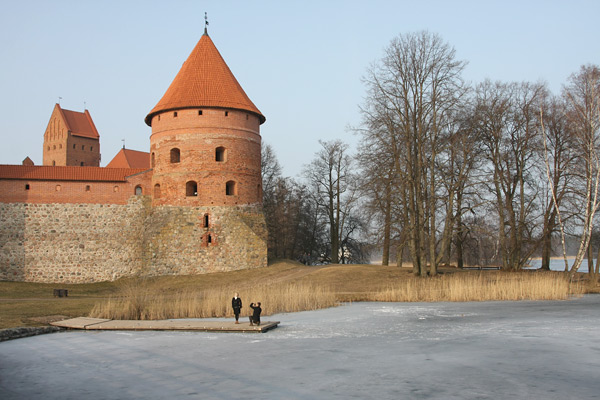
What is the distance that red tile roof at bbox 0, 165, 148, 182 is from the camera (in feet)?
91.1

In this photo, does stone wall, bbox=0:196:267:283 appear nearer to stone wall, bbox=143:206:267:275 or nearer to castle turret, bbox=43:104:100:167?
stone wall, bbox=143:206:267:275

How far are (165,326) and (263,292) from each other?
4693mm

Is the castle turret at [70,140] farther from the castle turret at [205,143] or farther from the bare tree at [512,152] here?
the bare tree at [512,152]

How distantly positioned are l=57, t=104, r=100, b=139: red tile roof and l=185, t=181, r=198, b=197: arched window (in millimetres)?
28466

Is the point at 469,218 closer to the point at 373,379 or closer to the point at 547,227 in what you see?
the point at 547,227

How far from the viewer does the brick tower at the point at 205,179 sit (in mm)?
27172

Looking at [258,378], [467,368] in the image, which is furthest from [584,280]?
[258,378]

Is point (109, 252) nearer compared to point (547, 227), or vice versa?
point (547, 227)

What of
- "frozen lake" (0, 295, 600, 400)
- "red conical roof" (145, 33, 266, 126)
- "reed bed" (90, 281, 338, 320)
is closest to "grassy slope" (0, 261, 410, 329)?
"reed bed" (90, 281, 338, 320)

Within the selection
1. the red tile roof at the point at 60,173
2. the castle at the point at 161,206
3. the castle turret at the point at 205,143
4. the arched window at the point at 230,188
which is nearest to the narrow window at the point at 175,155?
the castle turret at the point at 205,143

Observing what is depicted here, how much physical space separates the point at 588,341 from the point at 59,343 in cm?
997

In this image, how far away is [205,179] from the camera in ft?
90.9

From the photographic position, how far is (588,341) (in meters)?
10.9

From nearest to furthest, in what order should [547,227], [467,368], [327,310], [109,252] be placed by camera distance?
[467,368]
[327,310]
[547,227]
[109,252]
